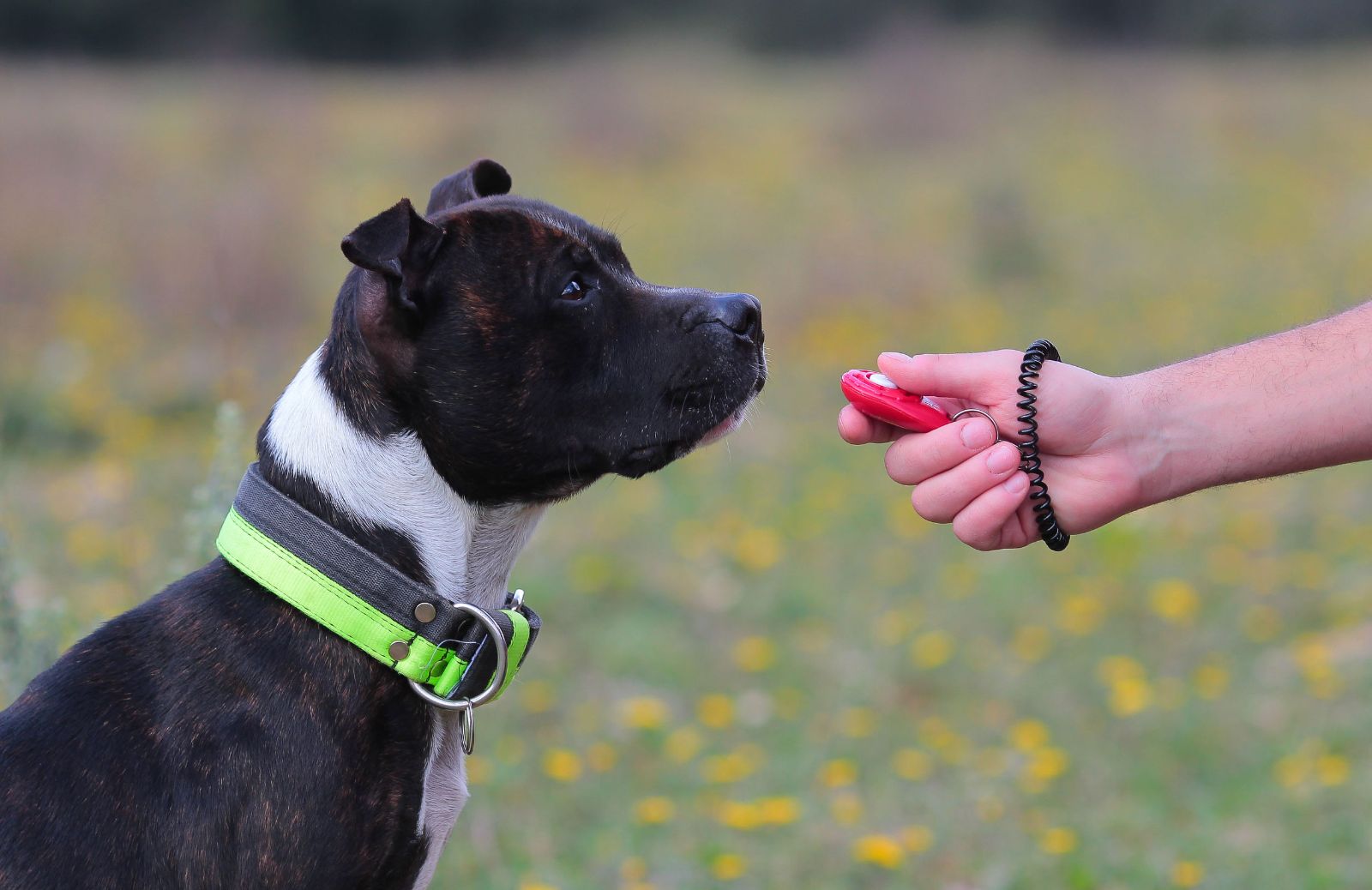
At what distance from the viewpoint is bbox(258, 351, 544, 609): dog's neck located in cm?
239

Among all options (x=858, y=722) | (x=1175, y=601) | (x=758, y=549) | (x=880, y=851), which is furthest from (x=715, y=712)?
(x=1175, y=601)

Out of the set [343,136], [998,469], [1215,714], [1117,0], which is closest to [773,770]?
[1215,714]

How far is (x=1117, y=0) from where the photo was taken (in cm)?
2762

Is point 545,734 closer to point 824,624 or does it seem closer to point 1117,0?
point 824,624

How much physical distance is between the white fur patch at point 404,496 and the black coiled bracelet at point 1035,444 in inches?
42.2

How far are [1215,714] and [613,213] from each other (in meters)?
9.86

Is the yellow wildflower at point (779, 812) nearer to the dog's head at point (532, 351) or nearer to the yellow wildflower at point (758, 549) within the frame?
the dog's head at point (532, 351)

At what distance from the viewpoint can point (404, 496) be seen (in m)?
2.44

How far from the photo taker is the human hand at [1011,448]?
250cm

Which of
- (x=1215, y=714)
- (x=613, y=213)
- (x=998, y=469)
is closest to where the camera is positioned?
(x=998, y=469)

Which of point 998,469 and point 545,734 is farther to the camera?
point 545,734

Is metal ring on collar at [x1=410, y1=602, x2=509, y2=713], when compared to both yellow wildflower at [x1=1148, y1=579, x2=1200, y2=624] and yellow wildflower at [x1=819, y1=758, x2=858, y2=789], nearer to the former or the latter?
yellow wildflower at [x1=819, y1=758, x2=858, y2=789]

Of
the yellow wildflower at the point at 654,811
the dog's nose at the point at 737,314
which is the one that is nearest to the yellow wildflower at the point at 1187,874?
the yellow wildflower at the point at 654,811

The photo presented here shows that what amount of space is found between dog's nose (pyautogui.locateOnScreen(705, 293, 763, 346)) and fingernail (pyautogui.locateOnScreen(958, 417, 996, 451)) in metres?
0.48
